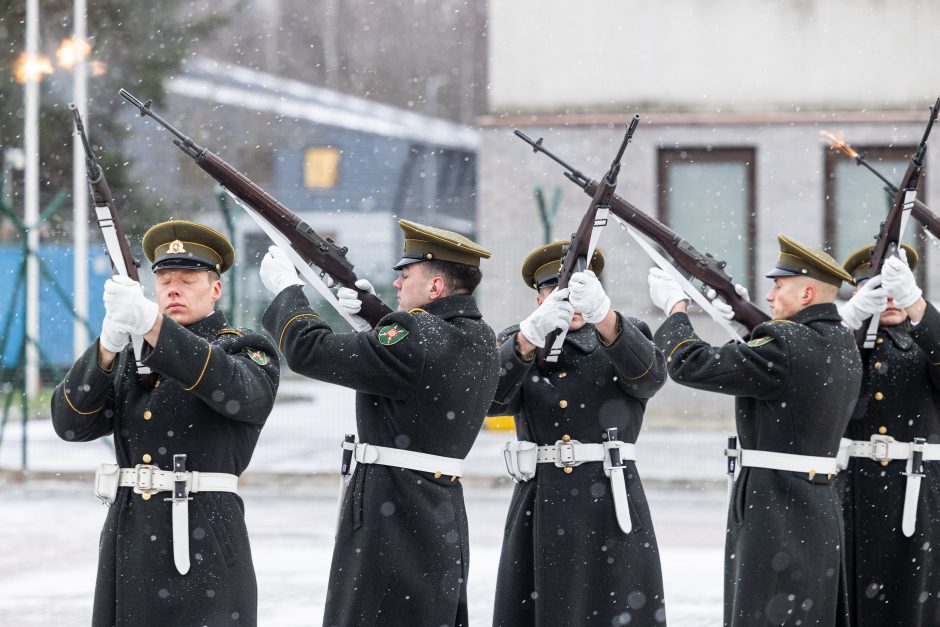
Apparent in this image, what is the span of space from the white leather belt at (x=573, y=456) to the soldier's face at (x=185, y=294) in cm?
131

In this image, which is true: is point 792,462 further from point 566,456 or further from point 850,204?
point 850,204

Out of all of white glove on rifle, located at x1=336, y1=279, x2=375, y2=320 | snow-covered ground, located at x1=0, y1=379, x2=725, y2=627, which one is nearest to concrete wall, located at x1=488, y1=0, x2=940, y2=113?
snow-covered ground, located at x1=0, y1=379, x2=725, y2=627

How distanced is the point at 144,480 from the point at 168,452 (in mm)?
103

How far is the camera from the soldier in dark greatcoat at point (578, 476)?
200 inches

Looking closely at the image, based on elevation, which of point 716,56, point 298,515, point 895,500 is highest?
point 716,56

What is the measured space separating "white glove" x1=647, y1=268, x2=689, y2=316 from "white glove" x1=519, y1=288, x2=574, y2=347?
2.01 ft

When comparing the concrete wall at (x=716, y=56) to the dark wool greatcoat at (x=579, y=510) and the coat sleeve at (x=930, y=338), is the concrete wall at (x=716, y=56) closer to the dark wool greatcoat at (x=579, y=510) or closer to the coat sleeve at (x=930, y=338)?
the coat sleeve at (x=930, y=338)

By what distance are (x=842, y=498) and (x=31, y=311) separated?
12.9 meters

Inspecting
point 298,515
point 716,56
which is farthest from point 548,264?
point 716,56

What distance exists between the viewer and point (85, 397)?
420cm

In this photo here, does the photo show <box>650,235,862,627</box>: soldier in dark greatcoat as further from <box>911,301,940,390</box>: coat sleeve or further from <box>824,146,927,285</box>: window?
<box>824,146,927,285</box>: window

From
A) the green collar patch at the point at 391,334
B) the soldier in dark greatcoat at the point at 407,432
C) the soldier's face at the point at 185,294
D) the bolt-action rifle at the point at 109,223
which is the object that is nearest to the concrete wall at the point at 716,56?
the soldier in dark greatcoat at the point at 407,432

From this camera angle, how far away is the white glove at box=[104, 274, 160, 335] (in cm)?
397

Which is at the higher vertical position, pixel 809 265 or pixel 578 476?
pixel 809 265
